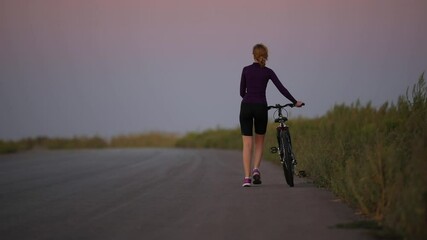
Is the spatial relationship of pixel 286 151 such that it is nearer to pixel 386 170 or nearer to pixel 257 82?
pixel 257 82

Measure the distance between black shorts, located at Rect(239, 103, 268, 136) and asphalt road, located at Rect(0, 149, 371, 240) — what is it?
1.03 metres

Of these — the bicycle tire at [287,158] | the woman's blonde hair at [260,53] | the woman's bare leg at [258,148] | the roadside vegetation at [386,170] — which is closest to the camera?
the roadside vegetation at [386,170]

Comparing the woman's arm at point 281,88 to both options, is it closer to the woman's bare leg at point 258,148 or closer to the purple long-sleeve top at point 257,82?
the purple long-sleeve top at point 257,82

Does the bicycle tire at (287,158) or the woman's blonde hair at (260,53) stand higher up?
the woman's blonde hair at (260,53)

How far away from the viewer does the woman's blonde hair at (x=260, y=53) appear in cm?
1284

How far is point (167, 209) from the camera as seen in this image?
966 centimetres

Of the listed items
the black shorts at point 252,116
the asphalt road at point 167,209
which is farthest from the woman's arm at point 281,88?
the asphalt road at point 167,209

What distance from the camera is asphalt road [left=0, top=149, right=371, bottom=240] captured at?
7695mm

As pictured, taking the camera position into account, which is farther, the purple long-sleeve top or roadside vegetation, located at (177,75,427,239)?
the purple long-sleeve top

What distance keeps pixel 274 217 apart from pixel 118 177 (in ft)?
24.0

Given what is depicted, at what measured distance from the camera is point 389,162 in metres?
8.19

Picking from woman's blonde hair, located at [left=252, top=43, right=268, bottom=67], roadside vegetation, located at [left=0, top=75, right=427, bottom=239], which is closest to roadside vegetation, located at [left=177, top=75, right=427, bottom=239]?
roadside vegetation, located at [left=0, top=75, right=427, bottom=239]

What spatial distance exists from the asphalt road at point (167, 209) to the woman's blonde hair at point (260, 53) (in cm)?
220

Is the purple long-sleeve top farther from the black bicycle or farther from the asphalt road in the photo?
the asphalt road
